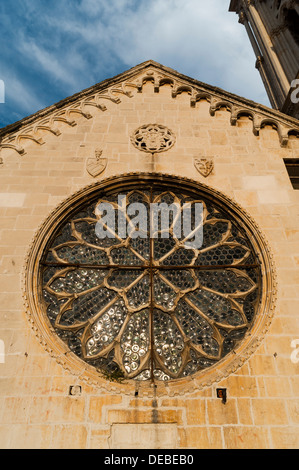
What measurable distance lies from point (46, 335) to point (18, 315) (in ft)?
1.98

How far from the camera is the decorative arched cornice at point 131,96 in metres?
9.45

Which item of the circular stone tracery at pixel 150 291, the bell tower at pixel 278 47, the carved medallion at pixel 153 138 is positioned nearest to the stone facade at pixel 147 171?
the carved medallion at pixel 153 138

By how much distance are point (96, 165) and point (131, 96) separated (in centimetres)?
294

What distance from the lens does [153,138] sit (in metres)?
9.49

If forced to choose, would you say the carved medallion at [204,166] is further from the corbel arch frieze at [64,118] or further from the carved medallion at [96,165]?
the corbel arch frieze at [64,118]

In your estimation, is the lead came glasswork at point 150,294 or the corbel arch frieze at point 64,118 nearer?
the lead came glasswork at point 150,294

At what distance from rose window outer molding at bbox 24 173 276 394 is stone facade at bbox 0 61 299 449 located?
0.19 meters

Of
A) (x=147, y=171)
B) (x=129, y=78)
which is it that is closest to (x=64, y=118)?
(x=129, y=78)

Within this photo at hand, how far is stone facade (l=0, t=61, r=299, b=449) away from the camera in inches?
217

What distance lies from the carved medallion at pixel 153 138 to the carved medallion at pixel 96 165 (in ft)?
3.09

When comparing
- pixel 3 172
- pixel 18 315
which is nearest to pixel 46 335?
pixel 18 315

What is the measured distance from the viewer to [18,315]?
6562mm

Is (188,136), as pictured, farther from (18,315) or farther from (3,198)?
(18,315)

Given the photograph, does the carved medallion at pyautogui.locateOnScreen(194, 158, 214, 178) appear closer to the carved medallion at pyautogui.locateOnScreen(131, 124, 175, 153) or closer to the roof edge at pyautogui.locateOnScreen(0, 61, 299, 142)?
the carved medallion at pyautogui.locateOnScreen(131, 124, 175, 153)
